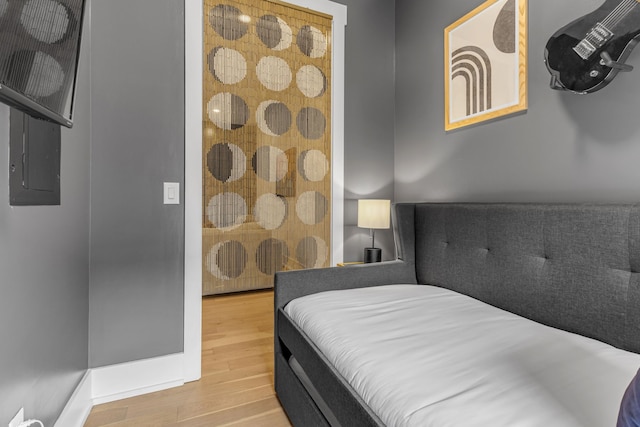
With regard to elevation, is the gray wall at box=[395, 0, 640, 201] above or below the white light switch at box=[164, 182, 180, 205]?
above

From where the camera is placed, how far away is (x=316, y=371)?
1109 millimetres

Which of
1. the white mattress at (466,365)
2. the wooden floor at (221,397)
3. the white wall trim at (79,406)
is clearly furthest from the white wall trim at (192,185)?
the white mattress at (466,365)

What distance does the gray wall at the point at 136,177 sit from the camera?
163cm

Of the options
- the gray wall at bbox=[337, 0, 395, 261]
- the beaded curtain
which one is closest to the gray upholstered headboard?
the gray wall at bbox=[337, 0, 395, 261]

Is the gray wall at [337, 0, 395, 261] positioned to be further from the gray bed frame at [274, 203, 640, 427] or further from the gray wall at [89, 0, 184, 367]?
the gray wall at [89, 0, 184, 367]

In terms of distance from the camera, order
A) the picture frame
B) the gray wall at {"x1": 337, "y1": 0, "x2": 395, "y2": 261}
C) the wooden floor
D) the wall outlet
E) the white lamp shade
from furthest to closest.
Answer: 1. the gray wall at {"x1": 337, "y1": 0, "x2": 395, "y2": 261}
2. the white lamp shade
3. the picture frame
4. the wooden floor
5. the wall outlet

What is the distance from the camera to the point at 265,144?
253 centimetres

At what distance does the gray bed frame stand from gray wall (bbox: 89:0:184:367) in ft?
2.30

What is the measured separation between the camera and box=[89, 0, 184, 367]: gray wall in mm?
1635

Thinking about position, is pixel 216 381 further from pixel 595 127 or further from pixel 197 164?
pixel 595 127

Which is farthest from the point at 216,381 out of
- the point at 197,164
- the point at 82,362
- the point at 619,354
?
the point at 619,354

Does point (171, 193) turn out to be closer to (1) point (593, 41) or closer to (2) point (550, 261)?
(2) point (550, 261)

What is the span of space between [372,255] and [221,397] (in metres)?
1.34

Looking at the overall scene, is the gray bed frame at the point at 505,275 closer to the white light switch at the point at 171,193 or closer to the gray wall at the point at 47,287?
the white light switch at the point at 171,193
